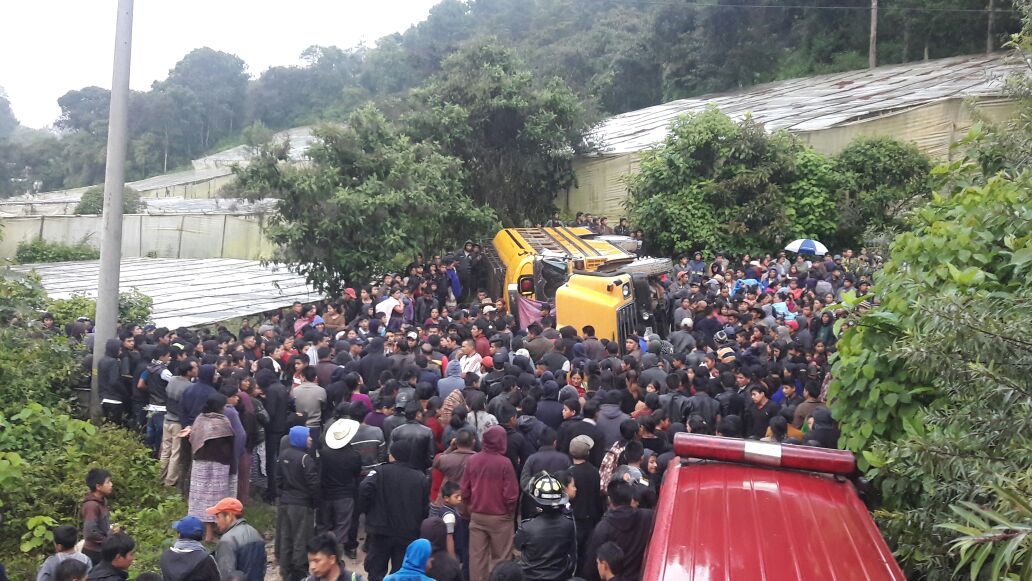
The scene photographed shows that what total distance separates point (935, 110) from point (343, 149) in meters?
12.5

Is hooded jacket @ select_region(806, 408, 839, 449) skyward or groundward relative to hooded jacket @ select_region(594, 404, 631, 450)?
skyward

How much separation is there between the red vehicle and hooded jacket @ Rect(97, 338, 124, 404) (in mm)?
6923

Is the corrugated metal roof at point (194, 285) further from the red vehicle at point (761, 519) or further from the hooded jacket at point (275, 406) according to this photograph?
the red vehicle at point (761, 519)

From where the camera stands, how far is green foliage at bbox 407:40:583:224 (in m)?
22.1

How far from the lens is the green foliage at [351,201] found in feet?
54.0

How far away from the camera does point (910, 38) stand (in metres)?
34.4

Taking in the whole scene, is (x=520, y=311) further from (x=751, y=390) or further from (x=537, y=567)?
(x=537, y=567)

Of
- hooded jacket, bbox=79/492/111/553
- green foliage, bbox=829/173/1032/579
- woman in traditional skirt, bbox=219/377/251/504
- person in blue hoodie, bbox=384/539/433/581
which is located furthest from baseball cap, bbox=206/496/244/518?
green foliage, bbox=829/173/1032/579

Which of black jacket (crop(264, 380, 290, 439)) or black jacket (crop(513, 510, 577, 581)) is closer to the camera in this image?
black jacket (crop(513, 510, 577, 581))

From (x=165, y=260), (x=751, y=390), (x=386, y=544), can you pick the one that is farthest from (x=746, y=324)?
(x=165, y=260)

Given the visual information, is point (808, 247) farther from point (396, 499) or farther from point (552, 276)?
point (396, 499)

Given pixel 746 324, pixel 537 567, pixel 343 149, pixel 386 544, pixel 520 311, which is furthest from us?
pixel 343 149

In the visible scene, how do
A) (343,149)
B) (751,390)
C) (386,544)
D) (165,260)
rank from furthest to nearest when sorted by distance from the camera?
1. (165,260)
2. (343,149)
3. (751,390)
4. (386,544)

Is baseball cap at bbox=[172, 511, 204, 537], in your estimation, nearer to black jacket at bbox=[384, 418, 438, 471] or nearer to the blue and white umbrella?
black jacket at bbox=[384, 418, 438, 471]
